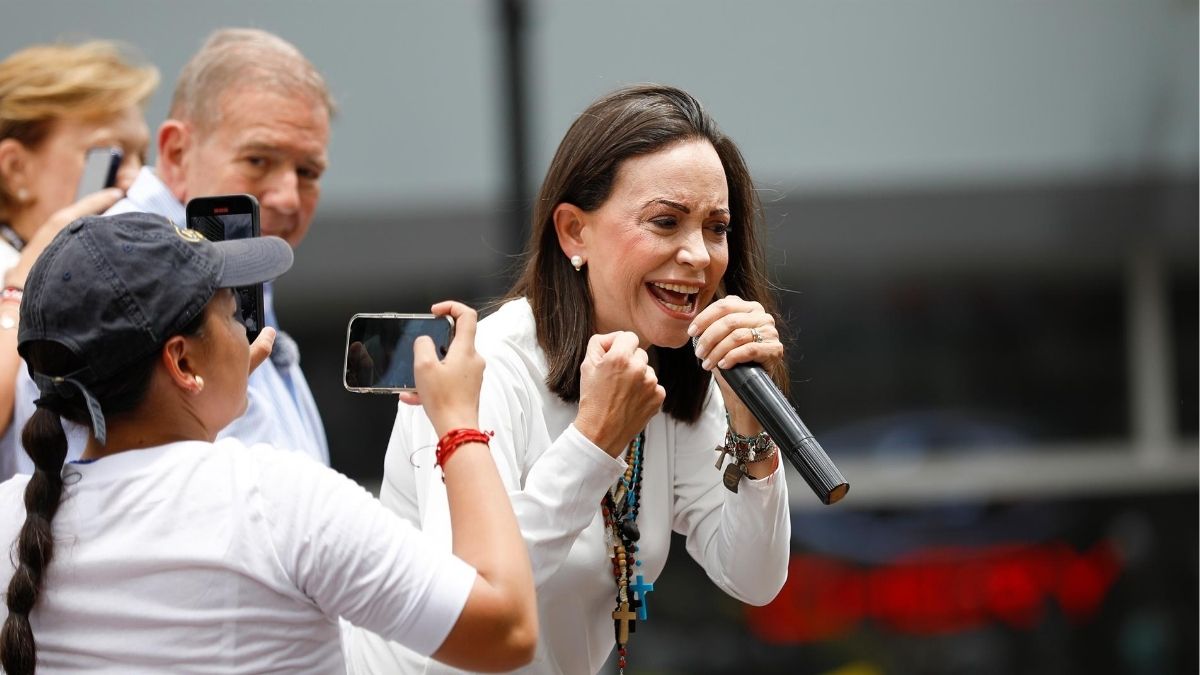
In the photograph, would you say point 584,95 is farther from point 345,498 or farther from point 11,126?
point 345,498

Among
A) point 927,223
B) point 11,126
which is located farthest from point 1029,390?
point 11,126

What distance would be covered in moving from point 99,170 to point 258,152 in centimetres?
35

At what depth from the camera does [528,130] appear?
5.04 metres

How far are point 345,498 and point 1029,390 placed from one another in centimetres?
642

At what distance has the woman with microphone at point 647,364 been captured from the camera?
2.43 metres

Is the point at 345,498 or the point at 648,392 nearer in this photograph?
the point at 345,498

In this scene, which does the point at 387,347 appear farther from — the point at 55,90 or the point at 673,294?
the point at 55,90

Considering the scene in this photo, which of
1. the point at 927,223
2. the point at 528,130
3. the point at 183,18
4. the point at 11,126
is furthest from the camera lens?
the point at 927,223

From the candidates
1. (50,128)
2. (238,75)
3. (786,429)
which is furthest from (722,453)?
(50,128)

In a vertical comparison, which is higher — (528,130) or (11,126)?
(11,126)

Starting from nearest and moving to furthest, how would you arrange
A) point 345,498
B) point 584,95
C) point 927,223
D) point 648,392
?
point 345,498 < point 648,392 < point 584,95 < point 927,223

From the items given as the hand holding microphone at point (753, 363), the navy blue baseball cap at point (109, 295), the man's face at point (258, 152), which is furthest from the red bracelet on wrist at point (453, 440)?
the man's face at point (258, 152)

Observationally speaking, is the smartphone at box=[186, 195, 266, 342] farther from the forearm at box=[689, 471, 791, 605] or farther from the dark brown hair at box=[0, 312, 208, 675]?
the forearm at box=[689, 471, 791, 605]

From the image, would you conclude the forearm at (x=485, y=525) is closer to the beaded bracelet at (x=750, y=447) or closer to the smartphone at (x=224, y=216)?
the beaded bracelet at (x=750, y=447)
